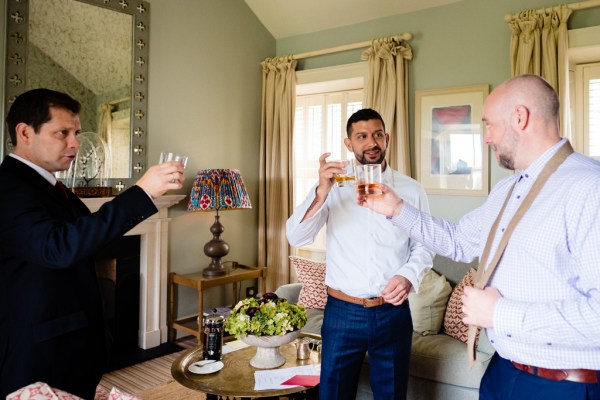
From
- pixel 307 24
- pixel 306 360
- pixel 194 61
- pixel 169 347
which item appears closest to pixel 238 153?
pixel 194 61

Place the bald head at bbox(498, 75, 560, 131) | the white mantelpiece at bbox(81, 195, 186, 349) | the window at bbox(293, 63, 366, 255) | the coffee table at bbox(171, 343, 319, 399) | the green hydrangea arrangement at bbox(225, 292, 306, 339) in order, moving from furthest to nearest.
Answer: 1. the window at bbox(293, 63, 366, 255)
2. the white mantelpiece at bbox(81, 195, 186, 349)
3. the green hydrangea arrangement at bbox(225, 292, 306, 339)
4. the coffee table at bbox(171, 343, 319, 399)
5. the bald head at bbox(498, 75, 560, 131)

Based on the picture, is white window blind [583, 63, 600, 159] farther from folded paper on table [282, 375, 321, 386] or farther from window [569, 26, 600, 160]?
→ folded paper on table [282, 375, 321, 386]

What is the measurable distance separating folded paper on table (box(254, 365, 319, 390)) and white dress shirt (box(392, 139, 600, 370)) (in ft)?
3.47

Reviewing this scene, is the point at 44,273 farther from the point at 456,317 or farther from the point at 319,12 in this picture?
the point at 319,12

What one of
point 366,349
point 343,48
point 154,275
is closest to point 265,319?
point 366,349

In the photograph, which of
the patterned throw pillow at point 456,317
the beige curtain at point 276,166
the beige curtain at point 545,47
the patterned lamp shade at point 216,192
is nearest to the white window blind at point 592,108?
the beige curtain at point 545,47

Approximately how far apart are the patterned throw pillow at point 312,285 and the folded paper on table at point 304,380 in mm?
1292

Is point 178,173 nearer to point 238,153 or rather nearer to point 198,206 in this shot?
point 198,206

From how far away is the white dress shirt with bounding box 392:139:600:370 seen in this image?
1098mm

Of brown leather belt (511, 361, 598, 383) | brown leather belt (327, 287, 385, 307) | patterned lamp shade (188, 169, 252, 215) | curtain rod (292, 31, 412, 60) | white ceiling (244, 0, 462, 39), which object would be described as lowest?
brown leather belt (511, 361, 598, 383)

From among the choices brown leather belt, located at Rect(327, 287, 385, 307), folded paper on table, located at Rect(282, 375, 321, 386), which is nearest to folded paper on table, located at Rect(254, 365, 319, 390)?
folded paper on table, located at Rect(282, 375, 321, 386)

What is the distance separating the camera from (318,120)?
190 inches

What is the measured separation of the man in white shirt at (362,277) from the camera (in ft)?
6.13

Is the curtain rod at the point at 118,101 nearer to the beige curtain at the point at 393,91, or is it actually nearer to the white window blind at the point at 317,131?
the white window blind at the point at 317,131
